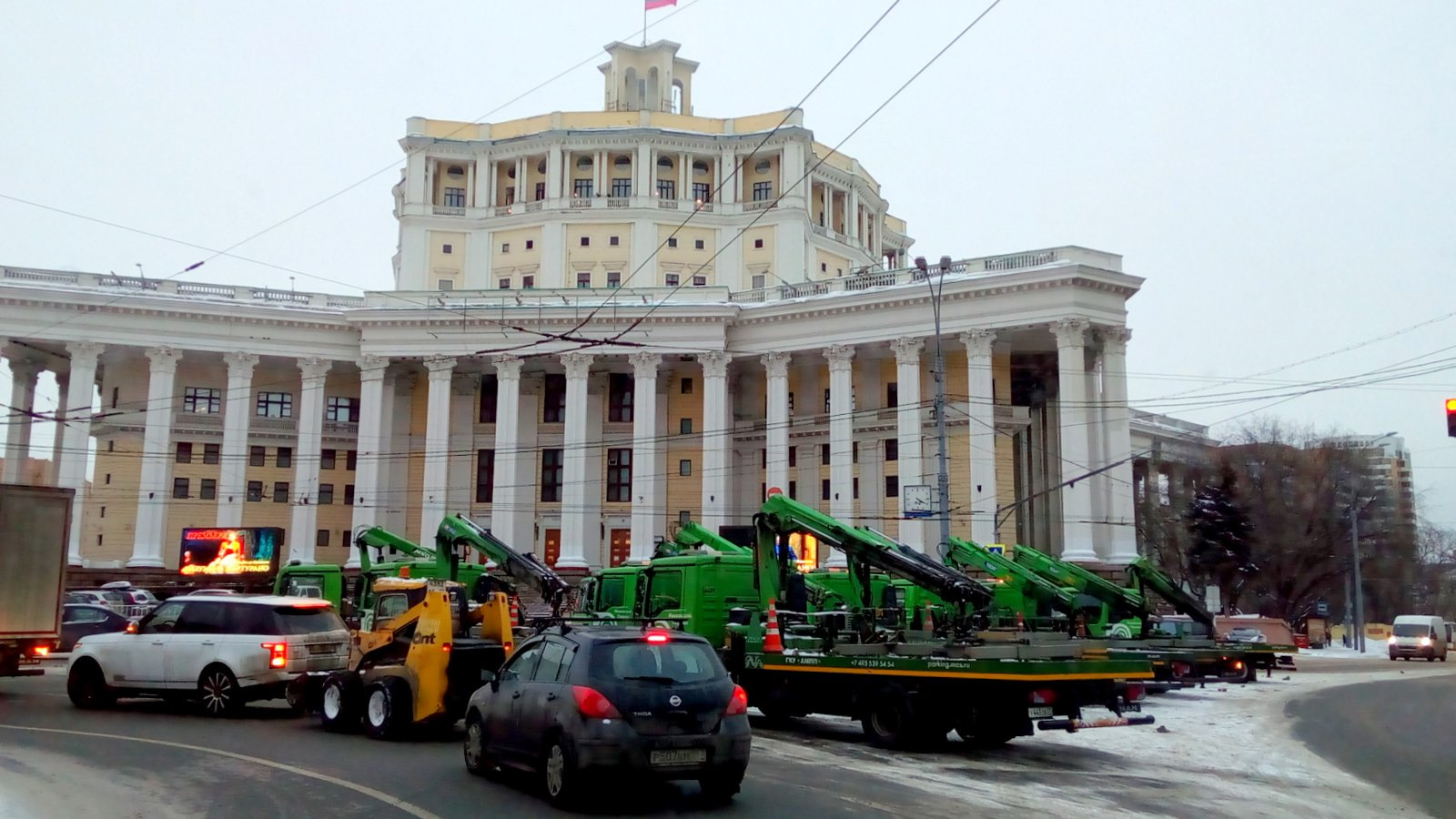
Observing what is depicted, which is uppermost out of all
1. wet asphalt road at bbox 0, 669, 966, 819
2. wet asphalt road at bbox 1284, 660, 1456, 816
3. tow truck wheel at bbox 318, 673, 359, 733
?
tow truck wheel at bbox 318, 673, 359, 733

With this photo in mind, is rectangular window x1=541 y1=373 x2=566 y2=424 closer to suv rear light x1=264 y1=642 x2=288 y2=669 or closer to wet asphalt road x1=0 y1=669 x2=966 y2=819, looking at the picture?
suv rear light x1=264 y1=642 x2=288 y2=669

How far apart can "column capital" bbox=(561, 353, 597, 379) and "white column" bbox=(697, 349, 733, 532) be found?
5067 millimetres

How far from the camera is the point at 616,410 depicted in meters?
56.7

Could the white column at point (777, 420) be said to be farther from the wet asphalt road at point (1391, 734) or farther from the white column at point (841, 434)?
the wet asphalt road at point (1391, 734)

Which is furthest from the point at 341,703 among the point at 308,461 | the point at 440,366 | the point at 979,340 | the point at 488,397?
the point at 488,397

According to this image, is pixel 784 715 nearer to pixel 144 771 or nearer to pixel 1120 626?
pixel 144 771

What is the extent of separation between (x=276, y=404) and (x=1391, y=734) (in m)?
51.8

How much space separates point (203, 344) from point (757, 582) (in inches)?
1627

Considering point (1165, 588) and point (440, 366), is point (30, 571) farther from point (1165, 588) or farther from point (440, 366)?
point (440, 366)

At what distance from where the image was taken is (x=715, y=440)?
50906mm

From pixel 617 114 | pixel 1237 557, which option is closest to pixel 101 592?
pixel 617 114

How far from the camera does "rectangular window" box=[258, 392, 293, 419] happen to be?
57625mm

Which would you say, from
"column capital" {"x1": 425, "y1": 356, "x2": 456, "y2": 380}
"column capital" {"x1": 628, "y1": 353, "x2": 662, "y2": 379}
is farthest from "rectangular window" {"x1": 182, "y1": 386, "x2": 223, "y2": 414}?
"column capital" {"x1": 628, "y1": 353, "x2": 662, "y2": 379}

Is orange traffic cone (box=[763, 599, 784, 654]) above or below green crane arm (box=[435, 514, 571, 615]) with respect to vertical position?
below
